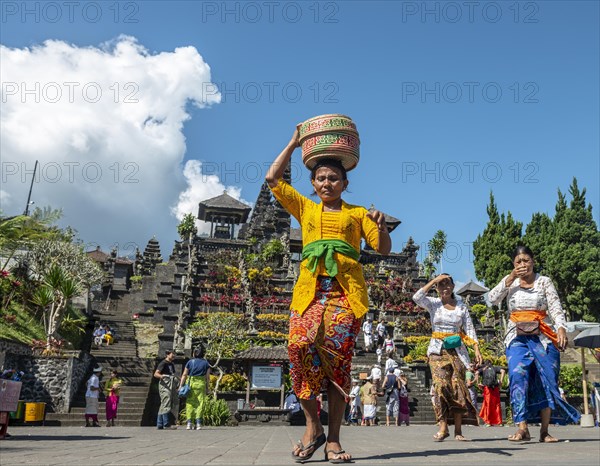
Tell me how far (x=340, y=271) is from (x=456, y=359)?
98.1 inches

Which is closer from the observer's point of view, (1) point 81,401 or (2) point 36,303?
(1) point 81,401

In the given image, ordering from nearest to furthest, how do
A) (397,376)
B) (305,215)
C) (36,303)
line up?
(305,215) < (397,376) < (36,303)

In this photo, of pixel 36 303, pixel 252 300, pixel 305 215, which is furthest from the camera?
pixel 252 300

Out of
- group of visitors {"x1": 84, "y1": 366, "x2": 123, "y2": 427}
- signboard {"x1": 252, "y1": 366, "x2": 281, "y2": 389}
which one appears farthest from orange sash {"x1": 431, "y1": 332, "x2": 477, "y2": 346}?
signboard {"x1": 252, "y1": 366, "x2": 281, "y2": 389}

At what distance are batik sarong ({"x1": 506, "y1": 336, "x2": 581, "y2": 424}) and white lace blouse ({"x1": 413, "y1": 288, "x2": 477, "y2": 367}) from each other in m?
0.50

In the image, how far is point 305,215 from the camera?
14.4 ft

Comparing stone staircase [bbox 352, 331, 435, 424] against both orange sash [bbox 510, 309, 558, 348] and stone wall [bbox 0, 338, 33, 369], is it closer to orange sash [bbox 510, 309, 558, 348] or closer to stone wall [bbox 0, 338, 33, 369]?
stone wall [bbox 0, 338, 33, 369]

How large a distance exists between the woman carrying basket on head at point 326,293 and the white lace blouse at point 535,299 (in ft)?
6.66

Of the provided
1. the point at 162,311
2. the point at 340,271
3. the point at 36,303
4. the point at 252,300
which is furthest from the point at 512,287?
the point at 162,311

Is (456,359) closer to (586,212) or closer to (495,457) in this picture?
(495,457)

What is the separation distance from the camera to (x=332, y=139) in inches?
165

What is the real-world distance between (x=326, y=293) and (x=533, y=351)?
8.80ft

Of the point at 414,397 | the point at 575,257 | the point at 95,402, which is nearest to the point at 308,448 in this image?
the point at 95,402

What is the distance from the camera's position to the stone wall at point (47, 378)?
1534cm
